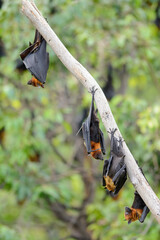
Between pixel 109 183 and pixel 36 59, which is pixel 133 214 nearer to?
pixel 109 183

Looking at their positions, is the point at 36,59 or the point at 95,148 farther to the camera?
the point at 36,59

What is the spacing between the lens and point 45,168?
6871mm

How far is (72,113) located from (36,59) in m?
4.61

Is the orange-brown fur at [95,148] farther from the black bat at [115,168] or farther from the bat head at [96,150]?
the black bat at [115,168]

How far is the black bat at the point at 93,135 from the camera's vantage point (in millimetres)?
3055

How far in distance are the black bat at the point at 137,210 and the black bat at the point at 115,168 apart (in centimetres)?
20

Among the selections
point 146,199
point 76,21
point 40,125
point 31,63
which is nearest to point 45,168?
point 40,125

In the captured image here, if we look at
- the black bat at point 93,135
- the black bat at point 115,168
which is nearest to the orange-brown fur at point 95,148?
the black bat at point 93,135

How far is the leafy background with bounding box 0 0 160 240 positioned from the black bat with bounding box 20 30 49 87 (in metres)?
1.62

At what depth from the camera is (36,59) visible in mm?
3311

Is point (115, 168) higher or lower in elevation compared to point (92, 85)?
lower

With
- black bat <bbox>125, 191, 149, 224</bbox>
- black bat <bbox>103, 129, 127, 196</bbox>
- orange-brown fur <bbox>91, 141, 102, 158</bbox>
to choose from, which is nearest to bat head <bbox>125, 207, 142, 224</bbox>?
black bat <bbox>125, 191, 149, 224</bbox>

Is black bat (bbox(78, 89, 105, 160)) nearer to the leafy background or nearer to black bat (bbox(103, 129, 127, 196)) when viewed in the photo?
black bat (bbox(103, 129, 127, 196))

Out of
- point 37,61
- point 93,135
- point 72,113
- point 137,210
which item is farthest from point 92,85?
point 72,113
